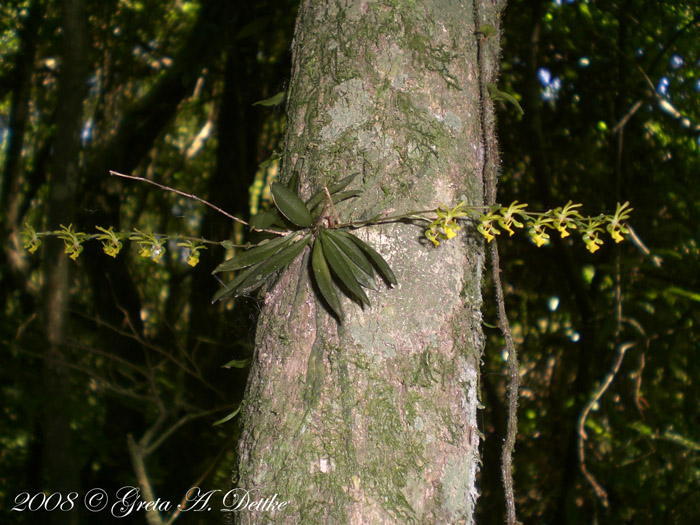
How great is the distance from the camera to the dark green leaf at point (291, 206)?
65cm

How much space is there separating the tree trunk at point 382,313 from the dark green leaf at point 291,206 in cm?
3

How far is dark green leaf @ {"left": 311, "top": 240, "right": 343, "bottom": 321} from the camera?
59 centimetres

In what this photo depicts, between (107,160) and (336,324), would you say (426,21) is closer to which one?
(336,324)

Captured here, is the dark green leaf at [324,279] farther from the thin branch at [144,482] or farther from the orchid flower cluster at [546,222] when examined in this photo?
the thin branch at [144,482]

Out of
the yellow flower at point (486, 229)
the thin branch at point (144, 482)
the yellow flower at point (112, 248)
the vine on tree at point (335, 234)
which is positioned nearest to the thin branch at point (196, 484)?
the thin branch at point (144, 482)

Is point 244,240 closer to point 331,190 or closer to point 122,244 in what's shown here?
point 122,244

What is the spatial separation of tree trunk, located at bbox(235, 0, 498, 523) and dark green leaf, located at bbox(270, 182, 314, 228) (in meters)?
0.03

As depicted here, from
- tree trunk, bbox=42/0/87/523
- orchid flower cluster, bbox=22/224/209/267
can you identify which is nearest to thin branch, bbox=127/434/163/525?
tree trunk, bbox=42/0/87/523

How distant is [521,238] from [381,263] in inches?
84.9

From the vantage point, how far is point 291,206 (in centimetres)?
65

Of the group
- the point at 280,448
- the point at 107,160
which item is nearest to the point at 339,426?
the point at 280,448

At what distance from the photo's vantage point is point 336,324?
60 centimetres

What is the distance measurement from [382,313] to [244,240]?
1696mm

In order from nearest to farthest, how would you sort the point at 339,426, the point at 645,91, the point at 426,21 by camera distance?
the point at 339,426, the point at 426,21, the point at 645,91
